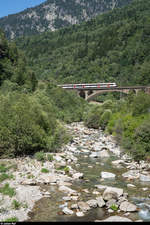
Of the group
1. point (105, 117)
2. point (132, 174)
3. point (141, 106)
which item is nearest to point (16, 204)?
point (132, 174)

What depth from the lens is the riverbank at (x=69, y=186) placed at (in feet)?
41.0

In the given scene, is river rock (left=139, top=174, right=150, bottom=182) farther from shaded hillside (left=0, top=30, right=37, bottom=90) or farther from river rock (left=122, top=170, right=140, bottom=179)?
shaded hillside (left=0, top=30, right=37, bottom=90)

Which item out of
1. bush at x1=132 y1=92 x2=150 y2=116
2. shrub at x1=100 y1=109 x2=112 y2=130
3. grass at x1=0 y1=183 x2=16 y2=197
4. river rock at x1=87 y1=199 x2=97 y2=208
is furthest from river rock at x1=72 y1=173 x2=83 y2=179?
shrub at x1=100 y1=109 x2=112 y2=130

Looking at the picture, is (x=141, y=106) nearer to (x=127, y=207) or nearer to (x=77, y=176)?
(x=77, y=176)

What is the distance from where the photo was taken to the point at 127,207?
1280 centimetres

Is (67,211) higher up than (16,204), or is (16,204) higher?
(16,204)

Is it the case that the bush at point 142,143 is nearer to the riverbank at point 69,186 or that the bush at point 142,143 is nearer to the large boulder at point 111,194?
the riverbank at point 69,186

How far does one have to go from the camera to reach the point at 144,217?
12.1 m

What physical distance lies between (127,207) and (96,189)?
3396 mm

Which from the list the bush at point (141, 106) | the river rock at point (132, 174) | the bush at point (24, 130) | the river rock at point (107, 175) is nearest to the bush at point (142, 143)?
the river rock at point (132, 174)

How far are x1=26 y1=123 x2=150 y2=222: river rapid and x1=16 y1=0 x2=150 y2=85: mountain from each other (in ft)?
231

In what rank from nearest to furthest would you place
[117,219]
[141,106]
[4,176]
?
[117,219], [4,176], [141,106]

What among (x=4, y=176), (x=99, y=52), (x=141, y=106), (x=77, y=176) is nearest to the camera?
(x=4, y=176)

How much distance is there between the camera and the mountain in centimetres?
10797
